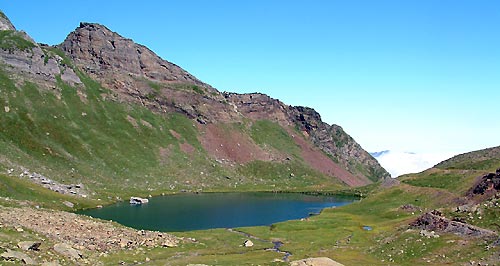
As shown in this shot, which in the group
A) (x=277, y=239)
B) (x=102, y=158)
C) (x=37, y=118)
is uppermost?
(x=37, y=118)

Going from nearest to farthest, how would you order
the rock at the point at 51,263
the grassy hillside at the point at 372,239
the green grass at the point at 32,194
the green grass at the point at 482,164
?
the rock at the point at 51,263, the grassy hillside at the point at 372,239, the green grass at the point at 32,194, the green grass at the point at 482,164

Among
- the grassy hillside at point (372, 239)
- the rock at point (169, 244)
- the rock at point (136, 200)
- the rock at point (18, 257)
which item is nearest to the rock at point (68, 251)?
the grassy hillside at point (372, 239)

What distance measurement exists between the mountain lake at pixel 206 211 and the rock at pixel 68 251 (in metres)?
48.4

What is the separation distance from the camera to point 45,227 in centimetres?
7050

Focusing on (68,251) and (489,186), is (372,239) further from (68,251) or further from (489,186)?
(68,251)

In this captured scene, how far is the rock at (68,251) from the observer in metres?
55.6

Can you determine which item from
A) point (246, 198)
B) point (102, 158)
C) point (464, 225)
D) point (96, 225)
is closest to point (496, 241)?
point (464, 225)

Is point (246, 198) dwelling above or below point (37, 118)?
below

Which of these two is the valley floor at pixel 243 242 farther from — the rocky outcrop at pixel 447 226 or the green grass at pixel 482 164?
the green grass at pixel 482 164

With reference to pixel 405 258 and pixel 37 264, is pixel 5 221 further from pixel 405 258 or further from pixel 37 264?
pixel 405 258

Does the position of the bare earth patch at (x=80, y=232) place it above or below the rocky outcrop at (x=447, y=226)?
below

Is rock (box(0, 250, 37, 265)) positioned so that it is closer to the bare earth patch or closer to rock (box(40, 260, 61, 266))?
rock (box(40, 260, 61, 266))

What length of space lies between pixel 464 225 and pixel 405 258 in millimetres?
11423

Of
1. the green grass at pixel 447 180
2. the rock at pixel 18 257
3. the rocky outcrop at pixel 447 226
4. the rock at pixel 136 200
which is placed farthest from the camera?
the rock at pixel 136 200
